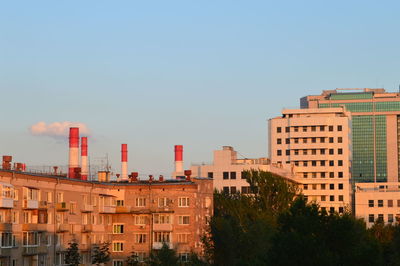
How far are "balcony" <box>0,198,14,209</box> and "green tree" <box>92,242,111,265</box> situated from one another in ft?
65.6

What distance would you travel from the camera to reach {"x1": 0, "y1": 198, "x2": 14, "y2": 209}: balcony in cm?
9856

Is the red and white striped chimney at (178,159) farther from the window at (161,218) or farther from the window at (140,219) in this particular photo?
the window at (161,218)

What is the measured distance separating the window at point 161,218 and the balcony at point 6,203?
32.1 m

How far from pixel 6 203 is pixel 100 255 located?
885 inches

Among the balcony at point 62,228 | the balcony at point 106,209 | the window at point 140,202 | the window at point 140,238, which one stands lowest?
the window at point 140,238

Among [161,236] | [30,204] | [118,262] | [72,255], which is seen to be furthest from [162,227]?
[30,204]

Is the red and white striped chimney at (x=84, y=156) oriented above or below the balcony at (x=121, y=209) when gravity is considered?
above

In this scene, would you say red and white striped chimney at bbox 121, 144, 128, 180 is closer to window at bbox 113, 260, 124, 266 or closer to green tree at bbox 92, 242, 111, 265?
window at bbox 113, 260, 124, 266

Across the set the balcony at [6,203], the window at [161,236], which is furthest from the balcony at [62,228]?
the window at [161,236]

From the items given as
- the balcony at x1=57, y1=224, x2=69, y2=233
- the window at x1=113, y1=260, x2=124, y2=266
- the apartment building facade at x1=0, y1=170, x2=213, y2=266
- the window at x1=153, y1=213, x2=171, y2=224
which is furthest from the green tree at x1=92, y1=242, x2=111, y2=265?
the window at x1=153, y1=213, x2=171, y2=224

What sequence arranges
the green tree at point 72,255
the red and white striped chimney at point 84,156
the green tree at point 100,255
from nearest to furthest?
the green tree at point 72,255 → the green tree at point 100,255 → the red and white striped chimney at point 84,156

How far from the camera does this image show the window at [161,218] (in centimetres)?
12950

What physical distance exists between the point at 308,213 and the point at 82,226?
176 feet

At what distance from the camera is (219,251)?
115 metres
